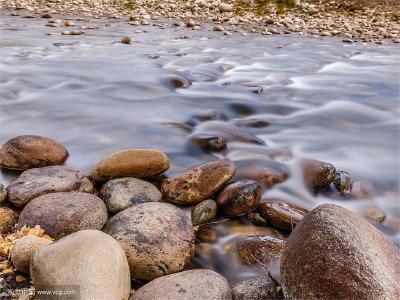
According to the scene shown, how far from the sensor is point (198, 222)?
306cm

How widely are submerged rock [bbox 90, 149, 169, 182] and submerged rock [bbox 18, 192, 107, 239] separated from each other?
1.79ft

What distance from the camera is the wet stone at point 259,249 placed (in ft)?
8.73

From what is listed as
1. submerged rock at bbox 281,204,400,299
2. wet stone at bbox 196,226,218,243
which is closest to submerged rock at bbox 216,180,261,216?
wet stone at bbox 196,226,218,243

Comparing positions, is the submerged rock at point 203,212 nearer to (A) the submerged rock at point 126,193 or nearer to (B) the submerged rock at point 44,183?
(A) the submerged rock at point 126,193

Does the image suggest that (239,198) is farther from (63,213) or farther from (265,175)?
(63,213)

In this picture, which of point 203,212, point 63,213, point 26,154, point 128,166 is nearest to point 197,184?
point 203,212

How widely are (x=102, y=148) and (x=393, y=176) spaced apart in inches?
113

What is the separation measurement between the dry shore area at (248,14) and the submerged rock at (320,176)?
9829 millimetres

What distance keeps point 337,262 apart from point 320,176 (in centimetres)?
182

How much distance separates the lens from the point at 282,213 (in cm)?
306

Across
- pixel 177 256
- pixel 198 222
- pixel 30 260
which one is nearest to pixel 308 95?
pixel 198 222

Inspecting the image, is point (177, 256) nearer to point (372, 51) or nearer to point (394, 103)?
point (394, 103)

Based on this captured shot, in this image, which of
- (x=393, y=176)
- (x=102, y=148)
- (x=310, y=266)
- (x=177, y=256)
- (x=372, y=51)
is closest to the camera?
(x=310, y=266)

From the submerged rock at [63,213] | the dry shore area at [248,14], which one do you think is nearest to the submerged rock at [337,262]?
the submerged rock at [63,213]
